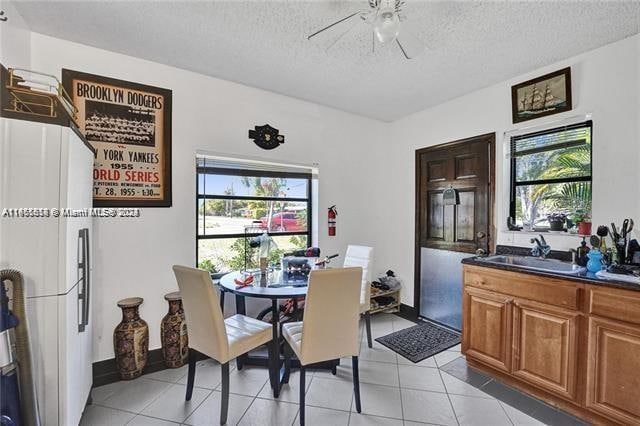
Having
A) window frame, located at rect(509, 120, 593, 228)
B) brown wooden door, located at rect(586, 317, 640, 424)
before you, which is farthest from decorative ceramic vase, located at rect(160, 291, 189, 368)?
window frame, located at rect(509, 120, 593, 228)

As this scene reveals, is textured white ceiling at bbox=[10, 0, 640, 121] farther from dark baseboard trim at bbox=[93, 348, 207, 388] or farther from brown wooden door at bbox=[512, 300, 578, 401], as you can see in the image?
dark baseboard trim at bbox=[93, 348, 207, 388]

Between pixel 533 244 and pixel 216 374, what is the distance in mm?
3012

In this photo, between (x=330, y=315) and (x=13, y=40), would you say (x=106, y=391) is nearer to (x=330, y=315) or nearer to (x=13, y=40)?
(x=330, y=315)

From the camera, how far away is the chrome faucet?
2.37m

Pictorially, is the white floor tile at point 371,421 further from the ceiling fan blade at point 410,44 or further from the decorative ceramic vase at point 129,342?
the ceiling fan blade at point 410,44

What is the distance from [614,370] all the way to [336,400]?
1.73m

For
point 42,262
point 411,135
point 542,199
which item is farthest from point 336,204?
point 42,262

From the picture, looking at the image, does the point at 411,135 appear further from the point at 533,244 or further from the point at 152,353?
the point at 152,353

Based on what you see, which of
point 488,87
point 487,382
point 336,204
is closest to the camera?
point 487,382

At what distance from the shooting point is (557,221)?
2420mm

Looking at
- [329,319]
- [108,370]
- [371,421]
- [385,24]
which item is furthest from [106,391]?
[385,24]

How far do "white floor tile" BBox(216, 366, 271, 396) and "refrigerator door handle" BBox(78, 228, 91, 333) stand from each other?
1065 mm

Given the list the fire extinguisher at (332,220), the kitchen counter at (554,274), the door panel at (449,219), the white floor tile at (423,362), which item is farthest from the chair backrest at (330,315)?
the door panel at (449,219)

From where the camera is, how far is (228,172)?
9.58ft
